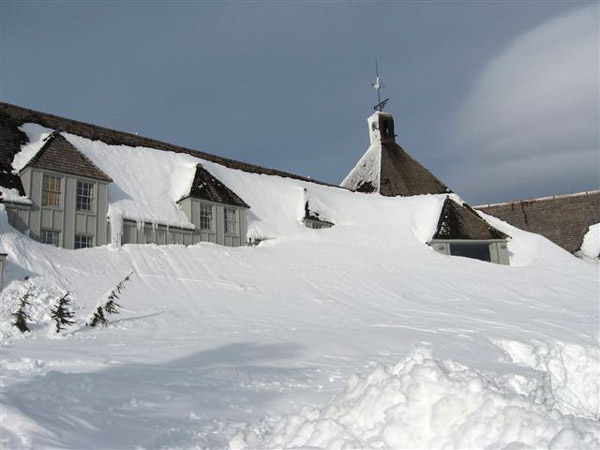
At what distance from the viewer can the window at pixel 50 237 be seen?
16562mm

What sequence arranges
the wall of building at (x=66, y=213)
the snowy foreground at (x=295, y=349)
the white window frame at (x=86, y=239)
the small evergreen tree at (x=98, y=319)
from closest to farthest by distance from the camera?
the snowy foreground at (x=295, y=349), the small evergreen tree at (x=98, y=319), the wall of building at (x=66, y=213), the white window frame at (x=86, y=239)

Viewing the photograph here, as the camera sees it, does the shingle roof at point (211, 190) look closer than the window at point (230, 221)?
Yes

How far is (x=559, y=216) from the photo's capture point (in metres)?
35.8

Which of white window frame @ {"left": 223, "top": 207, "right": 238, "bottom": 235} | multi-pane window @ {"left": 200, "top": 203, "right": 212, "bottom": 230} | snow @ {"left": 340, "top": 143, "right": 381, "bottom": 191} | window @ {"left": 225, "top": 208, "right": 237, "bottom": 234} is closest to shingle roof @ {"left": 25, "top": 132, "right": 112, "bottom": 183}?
multi-pane window @ {"left": 200, "top": 203, "right": 212, "bottom": 230}

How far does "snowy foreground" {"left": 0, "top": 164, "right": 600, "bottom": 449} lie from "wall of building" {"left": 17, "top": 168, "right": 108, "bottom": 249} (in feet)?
3.56

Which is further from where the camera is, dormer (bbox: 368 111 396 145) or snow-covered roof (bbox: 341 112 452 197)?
dormer (bbox: 368 111 396 145)

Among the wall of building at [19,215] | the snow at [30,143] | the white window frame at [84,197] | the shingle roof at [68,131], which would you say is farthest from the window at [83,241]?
the shingle roof at [68,131]

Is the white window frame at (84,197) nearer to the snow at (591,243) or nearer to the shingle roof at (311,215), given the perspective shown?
the shingle roof at (311,215)

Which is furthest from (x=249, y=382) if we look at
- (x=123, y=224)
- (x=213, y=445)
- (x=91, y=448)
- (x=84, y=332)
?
(x=123, y=224)

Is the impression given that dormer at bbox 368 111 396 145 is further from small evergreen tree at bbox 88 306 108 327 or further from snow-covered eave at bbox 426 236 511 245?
small evergreen tree at bbox 88 306 108 327

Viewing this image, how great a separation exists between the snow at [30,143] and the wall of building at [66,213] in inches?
30.0

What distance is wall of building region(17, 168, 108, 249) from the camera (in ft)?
53.9

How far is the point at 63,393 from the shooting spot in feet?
16.4

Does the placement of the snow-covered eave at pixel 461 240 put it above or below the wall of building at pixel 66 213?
below
